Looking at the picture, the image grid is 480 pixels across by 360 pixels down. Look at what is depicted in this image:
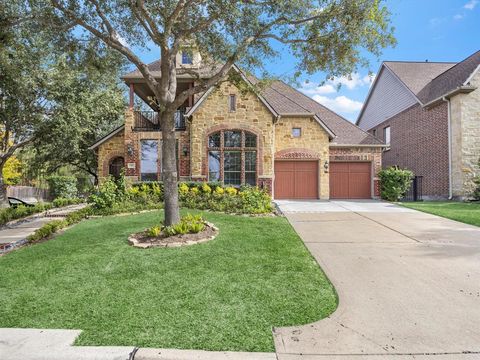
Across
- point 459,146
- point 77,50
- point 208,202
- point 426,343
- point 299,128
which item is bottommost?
point 426,343

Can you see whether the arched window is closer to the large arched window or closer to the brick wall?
the large arched window

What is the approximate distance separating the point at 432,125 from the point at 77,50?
17.1m

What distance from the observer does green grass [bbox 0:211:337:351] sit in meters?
3.29

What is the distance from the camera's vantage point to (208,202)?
1159 cm

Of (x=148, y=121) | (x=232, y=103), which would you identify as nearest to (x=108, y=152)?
(x=148, y=121)

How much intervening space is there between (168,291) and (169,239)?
99.9 inches

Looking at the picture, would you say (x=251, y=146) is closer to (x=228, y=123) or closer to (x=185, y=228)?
(x=228, y=123)

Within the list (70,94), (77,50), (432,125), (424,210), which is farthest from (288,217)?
(70,94)

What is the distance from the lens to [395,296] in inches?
164

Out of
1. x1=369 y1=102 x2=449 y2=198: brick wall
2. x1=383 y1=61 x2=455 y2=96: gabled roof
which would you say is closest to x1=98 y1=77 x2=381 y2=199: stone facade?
x1=369 y1=102 x2=449 y2=198: brick wall

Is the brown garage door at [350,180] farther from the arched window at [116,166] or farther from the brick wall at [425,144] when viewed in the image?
the arched window at [116,166]

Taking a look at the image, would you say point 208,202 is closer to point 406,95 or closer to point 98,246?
point 98,246

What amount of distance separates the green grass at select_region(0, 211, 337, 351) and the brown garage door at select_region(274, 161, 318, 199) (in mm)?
9720

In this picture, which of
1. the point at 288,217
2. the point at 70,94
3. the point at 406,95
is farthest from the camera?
the point at 406,95
